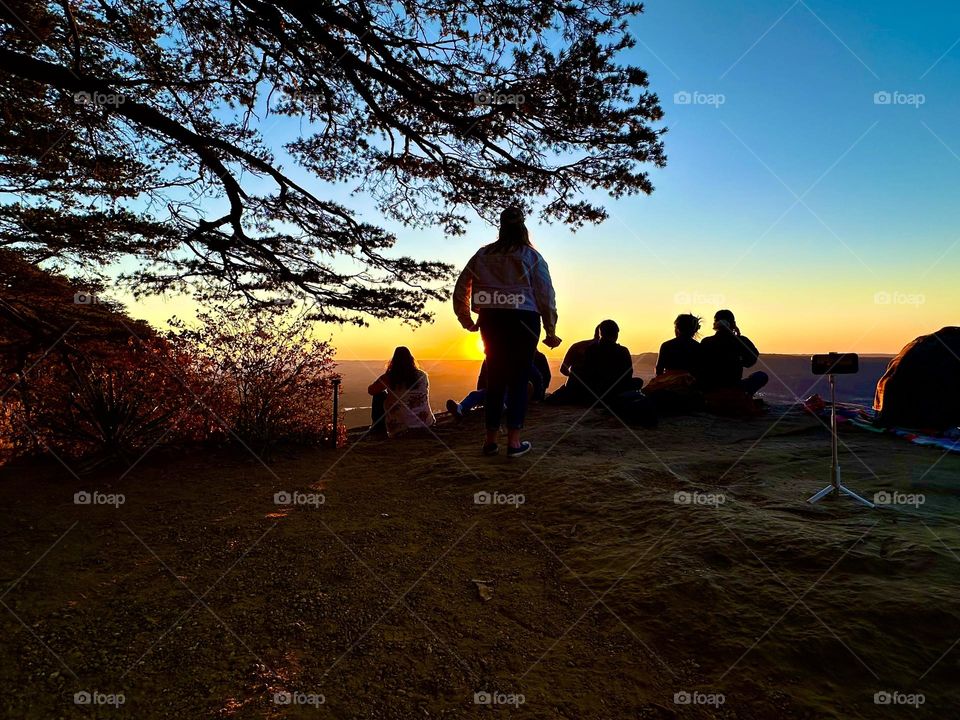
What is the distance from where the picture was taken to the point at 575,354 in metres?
9.77

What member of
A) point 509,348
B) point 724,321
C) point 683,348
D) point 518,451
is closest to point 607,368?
point 683,348

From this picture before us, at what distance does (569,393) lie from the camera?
9.22 meters

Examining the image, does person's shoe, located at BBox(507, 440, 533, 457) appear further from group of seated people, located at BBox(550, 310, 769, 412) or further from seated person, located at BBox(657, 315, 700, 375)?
seated person, located at BBox(657, 315, 700, 375)

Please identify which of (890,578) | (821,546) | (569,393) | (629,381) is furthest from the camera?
(569,393)

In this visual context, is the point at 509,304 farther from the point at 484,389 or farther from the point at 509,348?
the point at 484,389

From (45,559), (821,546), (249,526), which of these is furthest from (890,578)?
(45,559)

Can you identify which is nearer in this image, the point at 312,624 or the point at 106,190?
the point at 312,624

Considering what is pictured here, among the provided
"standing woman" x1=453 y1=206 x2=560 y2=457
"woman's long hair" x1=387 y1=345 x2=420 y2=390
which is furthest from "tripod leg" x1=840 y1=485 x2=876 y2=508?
"woman's long hair" x1=387 y1=345 x2=420 y2=390

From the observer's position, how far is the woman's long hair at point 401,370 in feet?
25.8

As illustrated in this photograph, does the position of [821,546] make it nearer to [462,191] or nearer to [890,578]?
[890,578]

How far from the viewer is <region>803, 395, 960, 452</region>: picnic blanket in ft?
20.4

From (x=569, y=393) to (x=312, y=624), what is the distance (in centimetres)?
722

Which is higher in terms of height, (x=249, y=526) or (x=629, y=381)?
(x=629, y=381)

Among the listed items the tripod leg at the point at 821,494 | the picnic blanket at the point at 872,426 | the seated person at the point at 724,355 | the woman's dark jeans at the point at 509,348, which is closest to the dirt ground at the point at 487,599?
the tripod leg at the point at 821,494
